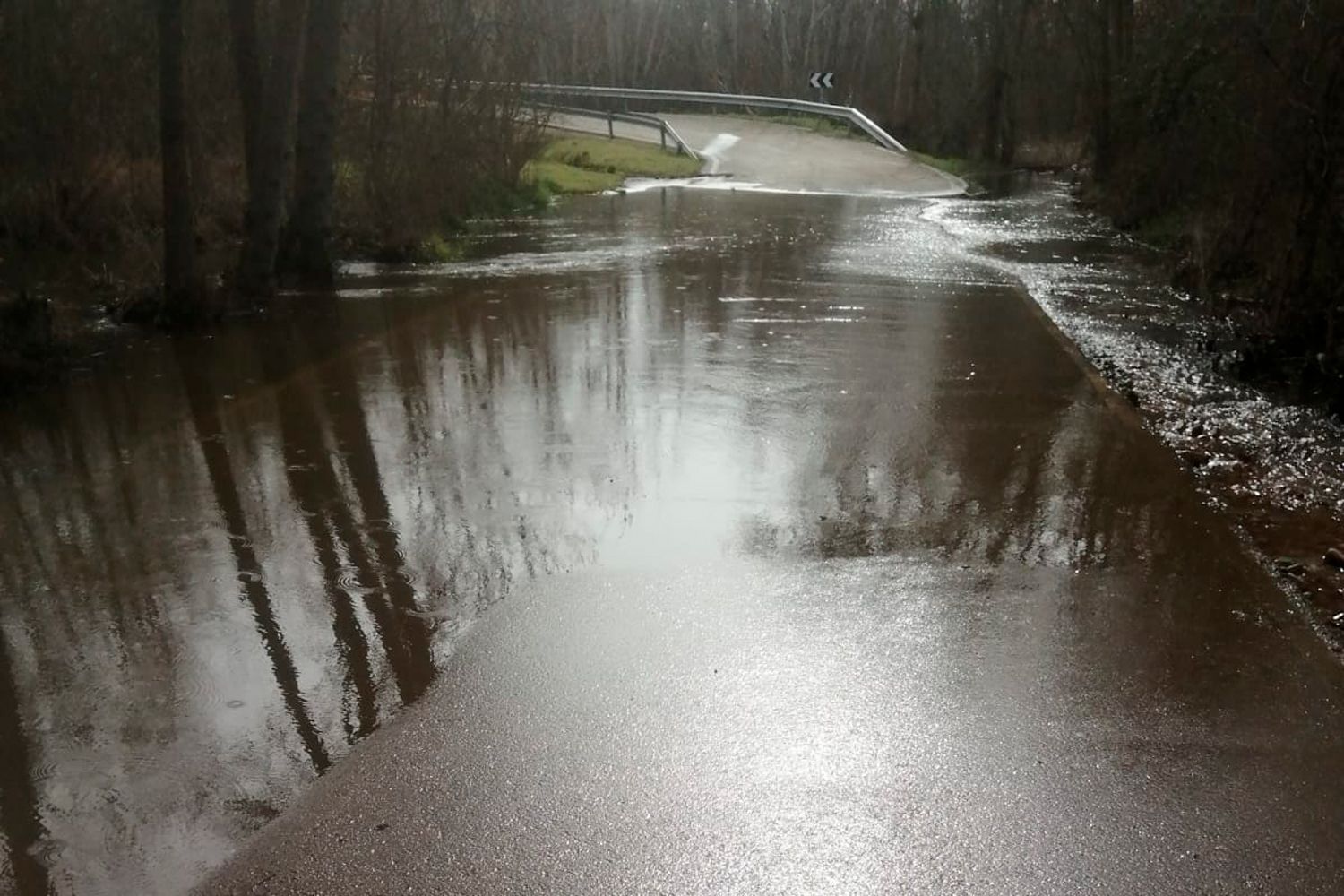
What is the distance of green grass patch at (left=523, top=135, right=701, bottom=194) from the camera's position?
1057 inches

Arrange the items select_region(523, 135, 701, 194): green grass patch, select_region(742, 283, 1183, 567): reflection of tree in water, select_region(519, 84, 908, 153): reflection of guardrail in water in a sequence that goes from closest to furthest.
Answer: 1. select_region(742, 283, 1183, 567): reflection of tree in water
2. select_region(523, 135, 701, 194): green grass patch
3. select_region(519, 84, 908, 153): reflection of guardrail in water

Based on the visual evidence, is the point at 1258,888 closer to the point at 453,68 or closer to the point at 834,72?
the point at 453,68

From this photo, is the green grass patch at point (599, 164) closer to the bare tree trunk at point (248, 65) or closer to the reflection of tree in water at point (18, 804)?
the bare tree trunk at point (248, 65)

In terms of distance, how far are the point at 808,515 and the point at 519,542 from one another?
5.22 ft

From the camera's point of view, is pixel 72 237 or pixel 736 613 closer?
pixel 736 613

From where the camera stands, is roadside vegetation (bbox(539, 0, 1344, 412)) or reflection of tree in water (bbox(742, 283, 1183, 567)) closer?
reflection of tree in water (bbox(742, 283, 1183, 567))

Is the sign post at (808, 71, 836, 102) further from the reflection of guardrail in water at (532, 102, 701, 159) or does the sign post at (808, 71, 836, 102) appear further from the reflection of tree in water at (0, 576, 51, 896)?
the reflection of tree in water at (0, 576, 51, 896)

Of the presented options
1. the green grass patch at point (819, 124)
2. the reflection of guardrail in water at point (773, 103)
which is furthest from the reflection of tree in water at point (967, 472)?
the green grass patch at point (819, 124)

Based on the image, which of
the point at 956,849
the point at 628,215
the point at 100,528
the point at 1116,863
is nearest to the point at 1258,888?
the point at 1116,863

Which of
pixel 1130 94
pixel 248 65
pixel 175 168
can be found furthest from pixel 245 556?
pixel 1130 94

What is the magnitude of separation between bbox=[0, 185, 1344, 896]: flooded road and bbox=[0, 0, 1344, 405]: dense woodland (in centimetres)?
196

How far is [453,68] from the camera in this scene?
19.1 m

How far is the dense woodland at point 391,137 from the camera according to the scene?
9.35m

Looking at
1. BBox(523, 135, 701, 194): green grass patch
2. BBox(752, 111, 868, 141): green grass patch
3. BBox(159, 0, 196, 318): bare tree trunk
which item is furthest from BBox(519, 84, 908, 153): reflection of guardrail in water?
BBox(159, 0, 196, 318): bare tree trunk
